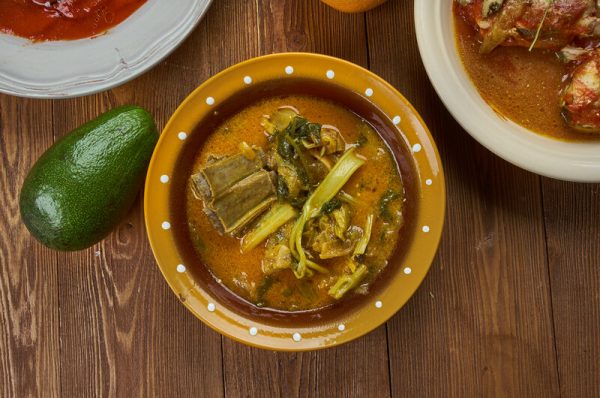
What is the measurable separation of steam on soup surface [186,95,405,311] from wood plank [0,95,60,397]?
554mm

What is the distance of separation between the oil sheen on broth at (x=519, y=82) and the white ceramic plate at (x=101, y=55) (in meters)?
0.70

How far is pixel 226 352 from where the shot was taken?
1.85 metres

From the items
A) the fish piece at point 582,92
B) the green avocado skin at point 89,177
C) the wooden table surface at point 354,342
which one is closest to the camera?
the fish piece at point 582,92

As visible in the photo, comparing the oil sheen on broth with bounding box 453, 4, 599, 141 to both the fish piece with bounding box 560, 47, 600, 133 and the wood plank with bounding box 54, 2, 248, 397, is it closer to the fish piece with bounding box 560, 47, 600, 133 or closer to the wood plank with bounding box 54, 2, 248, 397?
the fish piece with bounding box 560, 47, 600, 133

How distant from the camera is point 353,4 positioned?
5.30 ft

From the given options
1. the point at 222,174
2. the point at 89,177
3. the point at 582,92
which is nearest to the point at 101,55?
the point at 89,177

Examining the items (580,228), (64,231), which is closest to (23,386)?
(64,231)

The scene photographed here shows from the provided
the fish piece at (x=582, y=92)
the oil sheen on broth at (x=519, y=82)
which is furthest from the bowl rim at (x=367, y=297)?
the fish piece at (x=582, y=92)

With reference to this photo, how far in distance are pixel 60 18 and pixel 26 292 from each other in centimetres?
80

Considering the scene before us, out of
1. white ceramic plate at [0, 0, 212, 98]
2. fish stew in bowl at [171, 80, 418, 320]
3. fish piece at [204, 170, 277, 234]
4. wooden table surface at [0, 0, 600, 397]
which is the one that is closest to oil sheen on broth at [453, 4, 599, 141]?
wooden table surface at [0, 0, 600, 397]

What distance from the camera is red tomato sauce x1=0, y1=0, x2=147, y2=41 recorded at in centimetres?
172

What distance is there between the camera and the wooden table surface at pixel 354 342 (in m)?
1.78

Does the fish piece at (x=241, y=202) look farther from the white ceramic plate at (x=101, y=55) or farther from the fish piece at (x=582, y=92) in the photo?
the fish piece at (x=582, y=92)

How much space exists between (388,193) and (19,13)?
1126 mm
